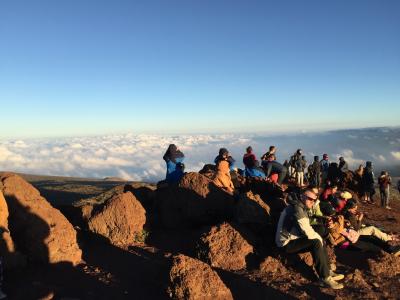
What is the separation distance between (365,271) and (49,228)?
6967mm

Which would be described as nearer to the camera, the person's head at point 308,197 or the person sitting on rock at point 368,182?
the person's head at point 308,197

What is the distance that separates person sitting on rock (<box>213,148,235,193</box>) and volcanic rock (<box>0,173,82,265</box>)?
4746mm

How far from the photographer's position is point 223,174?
1209 cm

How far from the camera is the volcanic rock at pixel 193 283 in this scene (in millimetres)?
6719

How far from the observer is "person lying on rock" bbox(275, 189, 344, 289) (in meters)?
7.48

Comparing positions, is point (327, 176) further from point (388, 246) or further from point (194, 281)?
point (194, 281)

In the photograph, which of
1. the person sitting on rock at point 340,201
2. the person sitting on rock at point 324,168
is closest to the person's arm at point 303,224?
the person sitting on rock at point 340,201

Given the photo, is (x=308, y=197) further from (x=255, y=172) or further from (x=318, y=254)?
(x=255, y=172)

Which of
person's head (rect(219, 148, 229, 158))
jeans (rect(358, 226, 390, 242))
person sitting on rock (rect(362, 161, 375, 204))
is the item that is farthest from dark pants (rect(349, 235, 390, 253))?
person sitting on rock (rect(362, 161, 375, 204))

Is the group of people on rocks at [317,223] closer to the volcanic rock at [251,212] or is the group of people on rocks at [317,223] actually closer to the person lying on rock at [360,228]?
the person lying on rock at [360,228]

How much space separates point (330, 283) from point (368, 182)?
16.0m

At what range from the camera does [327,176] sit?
74.7 ft

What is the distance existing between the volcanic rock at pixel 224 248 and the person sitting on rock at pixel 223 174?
3.11 meters

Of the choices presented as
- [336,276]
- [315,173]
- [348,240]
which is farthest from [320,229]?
[315,173]
